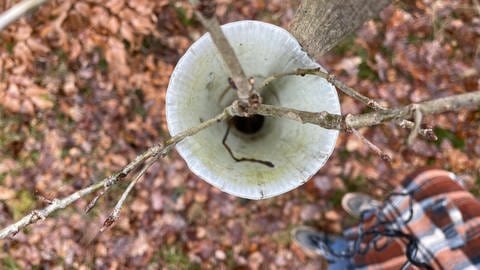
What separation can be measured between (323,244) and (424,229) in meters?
0.74

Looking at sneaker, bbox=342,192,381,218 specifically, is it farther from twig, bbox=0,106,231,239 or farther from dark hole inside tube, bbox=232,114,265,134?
twig, bbox=0,106,231,239

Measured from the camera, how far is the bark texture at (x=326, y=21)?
1.30 metres

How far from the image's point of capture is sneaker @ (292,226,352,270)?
8.13 ft

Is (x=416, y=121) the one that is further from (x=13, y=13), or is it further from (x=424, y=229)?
(x=424, y=229)

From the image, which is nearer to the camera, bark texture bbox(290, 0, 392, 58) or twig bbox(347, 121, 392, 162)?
twig bbox(347, 121, 392, 162)

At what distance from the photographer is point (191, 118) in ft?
4.85

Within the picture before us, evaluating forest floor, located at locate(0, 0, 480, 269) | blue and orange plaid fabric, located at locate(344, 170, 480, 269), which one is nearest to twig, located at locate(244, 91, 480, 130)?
blue and orange plaid fabric, located at locate(344, 170, 480, 269)

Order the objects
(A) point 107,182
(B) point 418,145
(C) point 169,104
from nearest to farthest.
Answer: (A) point 107,182, (C) point 169,104, (B) point 418,145

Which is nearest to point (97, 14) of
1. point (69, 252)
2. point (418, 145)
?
point (69, 252)

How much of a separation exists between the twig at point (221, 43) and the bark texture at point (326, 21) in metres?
0.40

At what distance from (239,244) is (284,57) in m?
1.51

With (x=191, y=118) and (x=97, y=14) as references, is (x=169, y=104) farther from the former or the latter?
(x=97, y=14)

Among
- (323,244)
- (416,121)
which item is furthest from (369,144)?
(323,244)

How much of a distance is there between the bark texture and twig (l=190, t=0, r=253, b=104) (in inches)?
15.9
